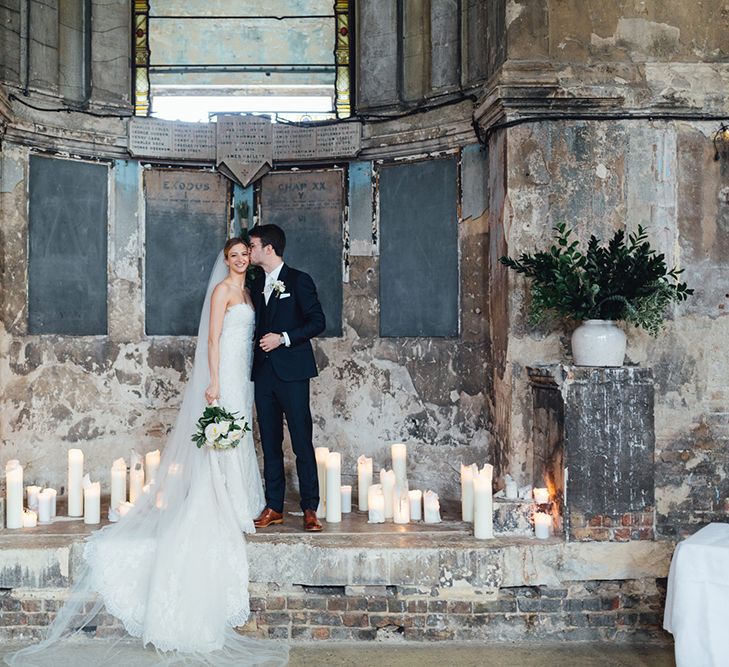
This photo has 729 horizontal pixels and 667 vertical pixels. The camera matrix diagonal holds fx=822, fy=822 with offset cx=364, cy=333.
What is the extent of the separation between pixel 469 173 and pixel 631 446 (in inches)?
102

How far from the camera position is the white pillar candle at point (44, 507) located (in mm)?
5148

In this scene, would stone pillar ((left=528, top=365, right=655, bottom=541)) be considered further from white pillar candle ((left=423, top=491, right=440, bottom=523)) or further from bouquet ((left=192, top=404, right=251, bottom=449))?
bouquet ((left=192, top=404, right=251, bottom=449))

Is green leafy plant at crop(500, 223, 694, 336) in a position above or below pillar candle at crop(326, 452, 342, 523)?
above

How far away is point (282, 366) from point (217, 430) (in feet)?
1.86

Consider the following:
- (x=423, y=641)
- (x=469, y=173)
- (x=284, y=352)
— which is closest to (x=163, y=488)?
(x=284, y=352)

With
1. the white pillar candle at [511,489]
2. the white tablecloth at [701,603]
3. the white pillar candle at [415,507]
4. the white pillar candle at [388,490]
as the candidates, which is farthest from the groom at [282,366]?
the white tablecloth at [701,603]

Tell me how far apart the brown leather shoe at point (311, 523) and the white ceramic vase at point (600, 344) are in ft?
5.96

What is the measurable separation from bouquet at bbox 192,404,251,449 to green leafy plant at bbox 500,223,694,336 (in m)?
1.98

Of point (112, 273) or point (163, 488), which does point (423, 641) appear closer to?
point (163, 488)

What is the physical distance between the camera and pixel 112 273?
6629mm

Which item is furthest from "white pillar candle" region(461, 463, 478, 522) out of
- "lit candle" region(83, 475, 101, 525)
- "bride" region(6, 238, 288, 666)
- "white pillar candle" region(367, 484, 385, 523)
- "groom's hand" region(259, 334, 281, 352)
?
"lit candle" region(83, 475, 101, 525)

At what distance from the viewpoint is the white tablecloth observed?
3.65 metres

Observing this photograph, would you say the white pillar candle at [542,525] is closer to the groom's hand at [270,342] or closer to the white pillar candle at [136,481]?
the groom's hand at [270,342]

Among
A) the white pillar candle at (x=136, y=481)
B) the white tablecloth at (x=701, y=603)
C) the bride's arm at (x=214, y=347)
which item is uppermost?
the bride's arm at (x=214, y=347)
